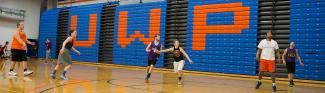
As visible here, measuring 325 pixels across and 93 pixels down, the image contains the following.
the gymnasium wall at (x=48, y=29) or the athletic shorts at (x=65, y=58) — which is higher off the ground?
the gymnasium wall at (x=48, y=29)

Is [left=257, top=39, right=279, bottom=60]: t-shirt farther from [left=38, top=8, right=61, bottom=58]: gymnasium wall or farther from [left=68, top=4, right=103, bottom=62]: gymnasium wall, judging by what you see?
[left=38, top=8, right=61, bottom=58]: gymnasium wall


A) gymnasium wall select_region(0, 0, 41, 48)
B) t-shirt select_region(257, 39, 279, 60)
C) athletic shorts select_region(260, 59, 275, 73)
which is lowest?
athletic shorts select_region(260, 59, 275, 73)

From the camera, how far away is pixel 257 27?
1283 centimetres

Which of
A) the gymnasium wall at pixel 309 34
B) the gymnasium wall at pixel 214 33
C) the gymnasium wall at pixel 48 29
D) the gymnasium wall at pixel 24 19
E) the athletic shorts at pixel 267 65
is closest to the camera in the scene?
the athletic shorts at pixel 267 65

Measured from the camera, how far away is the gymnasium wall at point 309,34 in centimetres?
1132

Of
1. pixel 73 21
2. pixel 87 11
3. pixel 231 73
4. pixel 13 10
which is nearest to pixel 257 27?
pixel 231 73

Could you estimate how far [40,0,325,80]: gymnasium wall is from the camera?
11555mm

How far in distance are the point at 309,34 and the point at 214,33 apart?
3906mm

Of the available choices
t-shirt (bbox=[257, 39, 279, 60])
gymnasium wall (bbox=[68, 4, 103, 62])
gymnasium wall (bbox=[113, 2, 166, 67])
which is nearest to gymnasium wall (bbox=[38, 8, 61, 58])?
gymnasium wall (bbox=[68, 4, 103, 62])

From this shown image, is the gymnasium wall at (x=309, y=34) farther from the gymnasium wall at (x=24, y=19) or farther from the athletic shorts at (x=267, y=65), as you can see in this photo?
the gymnasium wall at (x=24, y=19)

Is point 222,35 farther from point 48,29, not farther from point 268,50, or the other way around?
point 48,29

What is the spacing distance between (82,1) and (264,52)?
16.4 metres

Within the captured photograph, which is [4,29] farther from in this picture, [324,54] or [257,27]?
[324,54]

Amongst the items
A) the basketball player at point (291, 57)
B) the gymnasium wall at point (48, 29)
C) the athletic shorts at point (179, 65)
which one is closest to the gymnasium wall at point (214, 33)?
the basketball player at point (291, 57)
